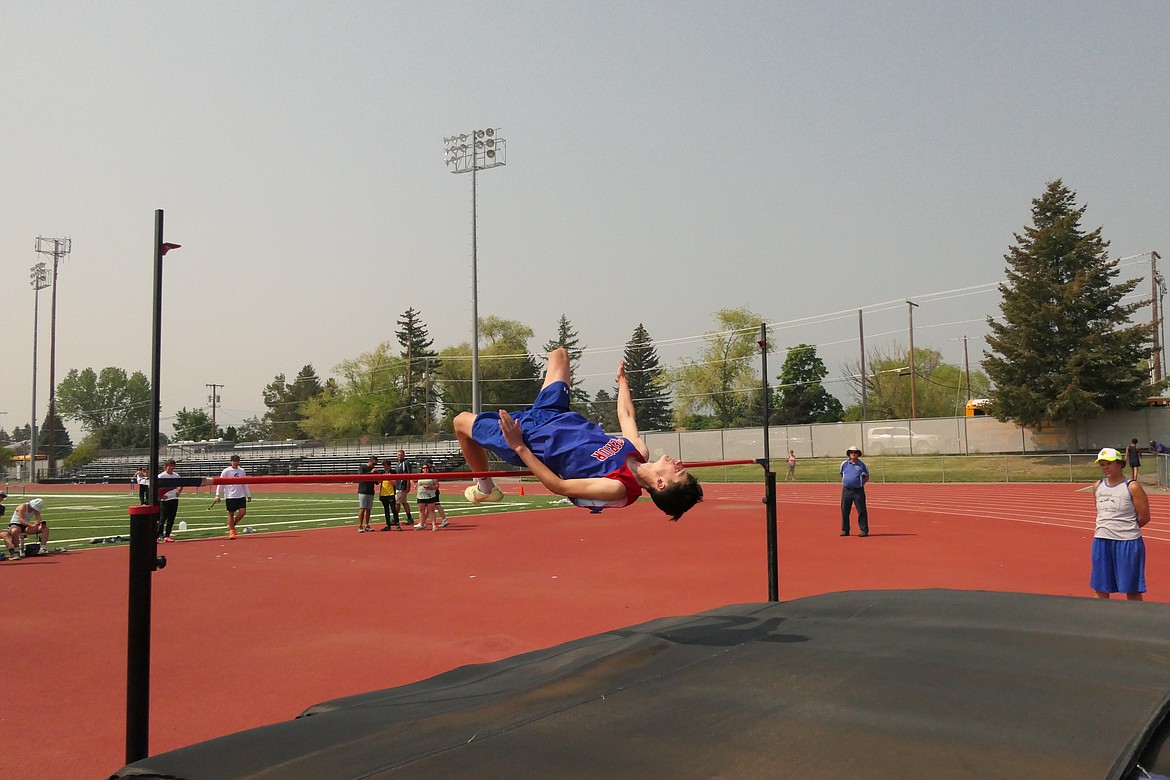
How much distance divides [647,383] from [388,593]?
58.9 meters

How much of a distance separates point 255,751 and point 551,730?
947 millimetres

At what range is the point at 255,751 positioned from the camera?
99.7 inches

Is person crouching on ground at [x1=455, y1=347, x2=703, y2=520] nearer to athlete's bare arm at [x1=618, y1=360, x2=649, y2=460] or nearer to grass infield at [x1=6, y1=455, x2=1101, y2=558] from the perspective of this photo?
athlete's bare arm at [x1=618, y1=360, x2=649, y2=460]

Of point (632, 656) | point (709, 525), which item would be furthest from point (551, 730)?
point (709, 525)

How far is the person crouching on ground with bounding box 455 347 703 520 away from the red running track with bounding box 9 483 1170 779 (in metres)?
1.99

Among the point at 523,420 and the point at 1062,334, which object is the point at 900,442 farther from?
the point at 523,420

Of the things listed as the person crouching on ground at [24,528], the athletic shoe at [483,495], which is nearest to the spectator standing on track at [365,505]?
the person crouching on ground at [24,528]

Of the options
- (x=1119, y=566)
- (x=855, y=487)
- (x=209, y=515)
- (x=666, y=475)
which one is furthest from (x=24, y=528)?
(x=1119, y=566)

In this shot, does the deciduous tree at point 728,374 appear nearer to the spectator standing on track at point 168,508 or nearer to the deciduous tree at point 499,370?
the deciduous tree at point 499,370

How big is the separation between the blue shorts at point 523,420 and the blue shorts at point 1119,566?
416 cm

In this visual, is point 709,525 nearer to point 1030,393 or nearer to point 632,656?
point 632,656

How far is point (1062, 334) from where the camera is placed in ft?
105

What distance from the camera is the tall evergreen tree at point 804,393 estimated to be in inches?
2336

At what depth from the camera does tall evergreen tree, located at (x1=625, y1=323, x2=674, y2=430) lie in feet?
205
